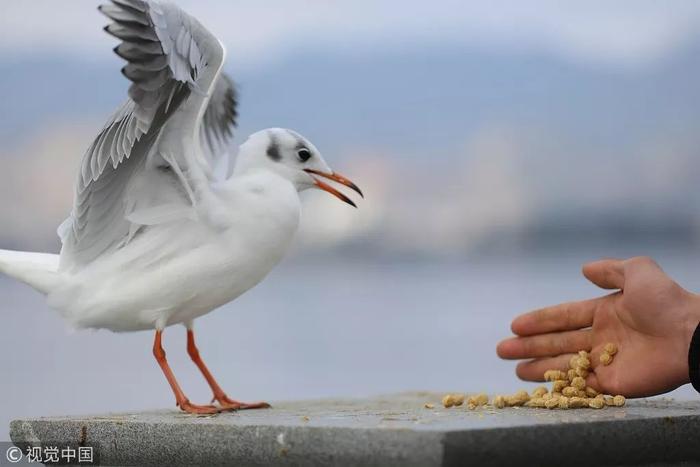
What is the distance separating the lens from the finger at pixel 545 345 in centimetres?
248

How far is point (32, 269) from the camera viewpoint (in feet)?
7.88

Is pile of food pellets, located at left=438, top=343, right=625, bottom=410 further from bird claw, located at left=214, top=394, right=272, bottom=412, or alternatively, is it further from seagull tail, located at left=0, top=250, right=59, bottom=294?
seagull tail, located at left=0, top=250, right=59, bottom=294

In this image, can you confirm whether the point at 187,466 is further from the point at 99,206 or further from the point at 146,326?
the point at 99,206

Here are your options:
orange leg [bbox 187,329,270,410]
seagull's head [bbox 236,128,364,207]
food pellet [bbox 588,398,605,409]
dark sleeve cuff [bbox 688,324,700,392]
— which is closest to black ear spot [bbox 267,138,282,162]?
seagull's head [bbox 236,128,364,207]

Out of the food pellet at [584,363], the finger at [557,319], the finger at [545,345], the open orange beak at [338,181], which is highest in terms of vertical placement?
the open orange beak at [338,181]

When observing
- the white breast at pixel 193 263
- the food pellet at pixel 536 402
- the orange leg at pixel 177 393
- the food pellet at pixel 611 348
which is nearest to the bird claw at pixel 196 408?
the orange leg at pixel 177 393

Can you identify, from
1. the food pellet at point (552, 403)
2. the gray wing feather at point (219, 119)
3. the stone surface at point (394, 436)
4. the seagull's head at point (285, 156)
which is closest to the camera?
the stone surface at point (394, 436)

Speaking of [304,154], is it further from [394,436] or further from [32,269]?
[394,436]

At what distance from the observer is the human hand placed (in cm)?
219

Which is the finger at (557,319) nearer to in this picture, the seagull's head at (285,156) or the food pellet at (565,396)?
the food pellet at (565,396)

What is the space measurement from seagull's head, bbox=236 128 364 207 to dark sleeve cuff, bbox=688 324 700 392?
86cm

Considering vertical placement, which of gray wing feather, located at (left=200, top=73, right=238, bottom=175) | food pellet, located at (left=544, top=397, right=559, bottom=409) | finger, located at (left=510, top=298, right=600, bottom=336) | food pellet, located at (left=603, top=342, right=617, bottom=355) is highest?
gray wing feather, located at (left=200, top=73, right=238, bottom=175)

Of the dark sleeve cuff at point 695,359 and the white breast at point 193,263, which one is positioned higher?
the white breast at point 193,263

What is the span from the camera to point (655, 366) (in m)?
2.21
